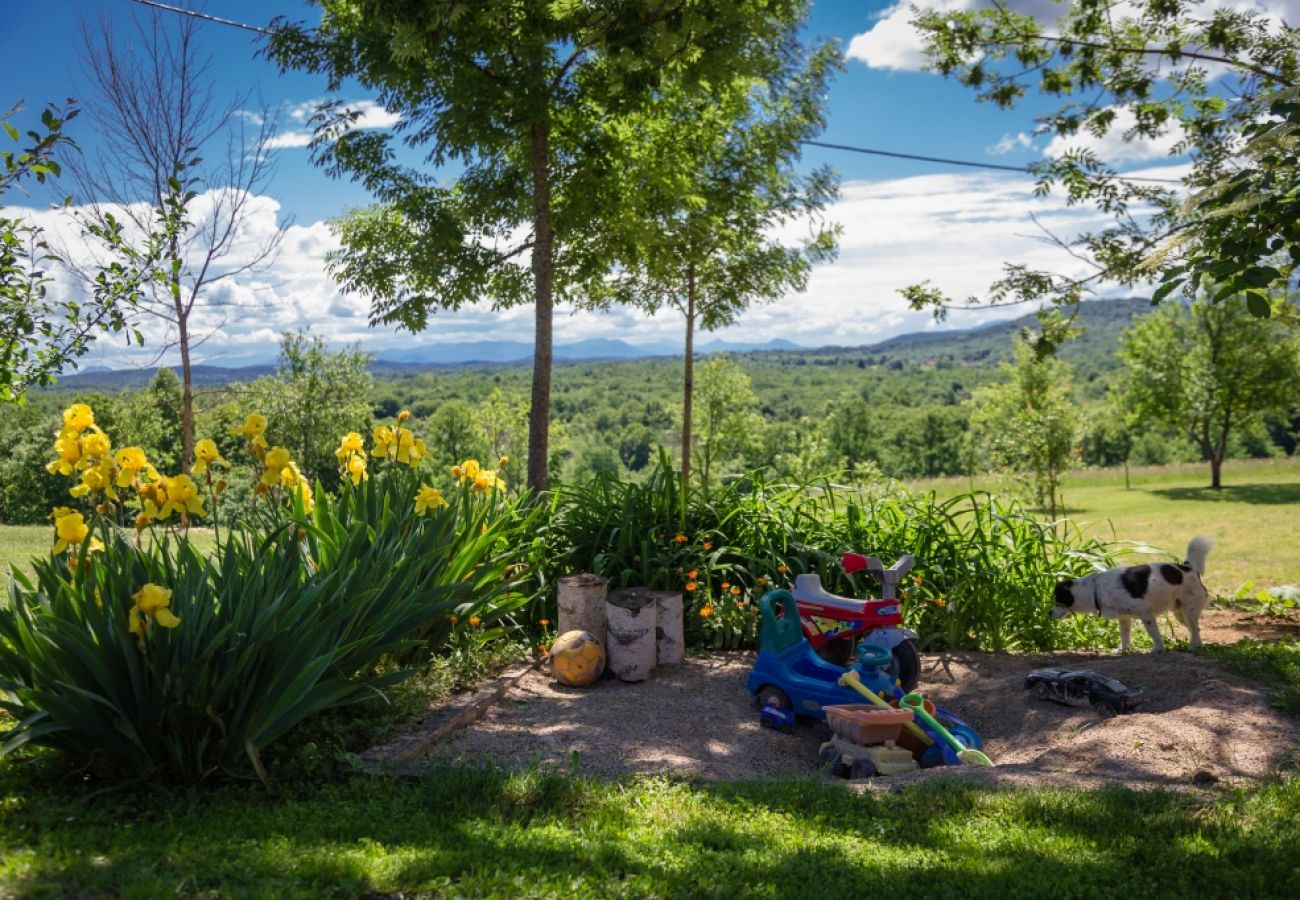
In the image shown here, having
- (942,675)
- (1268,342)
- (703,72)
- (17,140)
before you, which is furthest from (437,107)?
(1268,342)

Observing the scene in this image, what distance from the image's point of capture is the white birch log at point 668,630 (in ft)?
18.2

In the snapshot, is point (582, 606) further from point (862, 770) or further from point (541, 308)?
point (541, 308)

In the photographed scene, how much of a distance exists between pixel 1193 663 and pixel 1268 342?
2857 cm

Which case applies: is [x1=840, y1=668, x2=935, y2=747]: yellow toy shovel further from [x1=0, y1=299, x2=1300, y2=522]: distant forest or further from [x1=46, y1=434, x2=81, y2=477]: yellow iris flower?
[x1=46, y1=434, x2=81, y2=477]: yellow iris flower

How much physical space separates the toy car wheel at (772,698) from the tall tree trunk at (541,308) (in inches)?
142

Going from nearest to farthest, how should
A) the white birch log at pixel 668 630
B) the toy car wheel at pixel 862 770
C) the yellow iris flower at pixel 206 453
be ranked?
the yellow iris flower at pixel 206 453 < the toy car wheel at pixel 862 770 < the white birch log at pixel 668 630

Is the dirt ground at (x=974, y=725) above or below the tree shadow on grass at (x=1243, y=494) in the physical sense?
above

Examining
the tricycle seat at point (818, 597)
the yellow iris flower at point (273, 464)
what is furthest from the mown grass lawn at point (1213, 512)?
the yellow iris flower at point (273, 464)

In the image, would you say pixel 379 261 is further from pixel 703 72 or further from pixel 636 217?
pixel 703 72

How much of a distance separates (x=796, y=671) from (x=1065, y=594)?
80.4 inches

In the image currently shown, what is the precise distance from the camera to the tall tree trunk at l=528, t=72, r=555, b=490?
8062 mm

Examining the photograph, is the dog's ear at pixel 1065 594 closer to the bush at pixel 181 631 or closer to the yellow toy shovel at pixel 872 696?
the yellow toy shovel at pixel 872 696

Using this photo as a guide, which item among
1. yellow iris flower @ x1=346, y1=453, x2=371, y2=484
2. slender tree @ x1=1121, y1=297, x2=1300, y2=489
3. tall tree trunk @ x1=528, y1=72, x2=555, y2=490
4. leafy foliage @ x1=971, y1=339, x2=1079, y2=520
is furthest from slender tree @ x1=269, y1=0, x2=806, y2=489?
slender tree @ x1=1121, y1=297, x2=1300, y2=489

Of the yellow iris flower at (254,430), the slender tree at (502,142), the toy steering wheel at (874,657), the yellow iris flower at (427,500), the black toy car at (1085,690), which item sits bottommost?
Answer: the black toy car at (1085,690)
